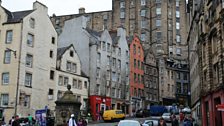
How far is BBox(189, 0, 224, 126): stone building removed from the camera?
3081cm

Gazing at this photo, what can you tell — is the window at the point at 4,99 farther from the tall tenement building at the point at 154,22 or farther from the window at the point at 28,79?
the tall tenement building at the point at 154,22

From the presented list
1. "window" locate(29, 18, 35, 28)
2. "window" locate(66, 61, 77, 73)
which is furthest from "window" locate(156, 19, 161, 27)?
"window" locate(29, 18, 35, 28)

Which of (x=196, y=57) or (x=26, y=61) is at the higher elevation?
(x=196, y=57)

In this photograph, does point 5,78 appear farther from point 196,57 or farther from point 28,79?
point 196,57

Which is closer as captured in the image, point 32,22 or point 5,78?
point 5,78

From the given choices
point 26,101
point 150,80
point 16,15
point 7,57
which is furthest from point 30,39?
point 150,80

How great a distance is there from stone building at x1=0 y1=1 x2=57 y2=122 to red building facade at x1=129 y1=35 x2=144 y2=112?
81.8 ft

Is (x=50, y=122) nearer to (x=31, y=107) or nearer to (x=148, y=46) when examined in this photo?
(x=31, y=107)

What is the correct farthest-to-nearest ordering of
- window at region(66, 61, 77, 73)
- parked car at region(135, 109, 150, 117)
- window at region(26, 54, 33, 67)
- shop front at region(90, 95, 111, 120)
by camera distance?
parked car at region(135, 109, 150, 117), shop front at region(90, 95, 111, 120), window at region(66, 61, 77, 73), window at region(26, 54, 33, 67)

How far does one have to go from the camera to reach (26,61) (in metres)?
47.7

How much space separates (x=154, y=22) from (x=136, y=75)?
23.7 m

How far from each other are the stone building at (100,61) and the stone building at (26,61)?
423 inches

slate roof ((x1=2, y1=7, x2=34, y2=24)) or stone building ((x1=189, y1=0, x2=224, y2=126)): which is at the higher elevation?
slate roof ((x1=2, y1=7, x2=34, y2=24))

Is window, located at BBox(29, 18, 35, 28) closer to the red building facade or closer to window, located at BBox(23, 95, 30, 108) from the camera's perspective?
window, located at BBox(23, 95, 30, 108)
